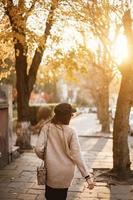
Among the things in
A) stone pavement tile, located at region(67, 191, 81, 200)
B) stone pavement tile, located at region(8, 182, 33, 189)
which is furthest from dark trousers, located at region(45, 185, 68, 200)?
stone pavement tile, located at region(8, 182, 33, 189)

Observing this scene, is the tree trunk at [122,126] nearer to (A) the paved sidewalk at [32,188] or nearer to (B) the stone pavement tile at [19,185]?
(A) the paved sidewalk at [32,188]

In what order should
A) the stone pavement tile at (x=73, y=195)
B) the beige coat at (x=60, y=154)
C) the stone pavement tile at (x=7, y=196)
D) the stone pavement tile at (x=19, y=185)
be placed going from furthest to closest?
the stone pavement tile at (x=19, y=185), the stone pavement tile at (x=73, y=195), the stone pavement tile at (x=7, y=196), the beige coat at (x=60, y=154)

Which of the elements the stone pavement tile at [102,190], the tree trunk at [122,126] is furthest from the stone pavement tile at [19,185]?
the tree trunk at [122,126]

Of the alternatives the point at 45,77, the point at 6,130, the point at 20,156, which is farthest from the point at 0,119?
the point at 45,77

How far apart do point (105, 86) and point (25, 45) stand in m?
15.3

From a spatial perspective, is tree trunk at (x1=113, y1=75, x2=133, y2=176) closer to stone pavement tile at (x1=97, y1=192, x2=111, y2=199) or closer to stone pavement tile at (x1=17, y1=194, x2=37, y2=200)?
stone pavement tile at (x1=97, y1=192, x2=111, y2=199)

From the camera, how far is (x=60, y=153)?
6.09 m

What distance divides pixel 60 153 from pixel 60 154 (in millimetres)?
14

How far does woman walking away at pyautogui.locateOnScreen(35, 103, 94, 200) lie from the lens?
6.05 metres

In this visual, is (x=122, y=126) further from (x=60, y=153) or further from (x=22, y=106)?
(x=22, y=106)

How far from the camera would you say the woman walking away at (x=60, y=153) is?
19.8ft

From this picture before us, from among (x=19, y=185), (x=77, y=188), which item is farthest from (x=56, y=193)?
(x=19, y=185)

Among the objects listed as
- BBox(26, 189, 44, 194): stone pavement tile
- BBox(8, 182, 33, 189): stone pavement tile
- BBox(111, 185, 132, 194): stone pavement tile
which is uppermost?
BBox(26, 189, 44, 194): stone pavement tile

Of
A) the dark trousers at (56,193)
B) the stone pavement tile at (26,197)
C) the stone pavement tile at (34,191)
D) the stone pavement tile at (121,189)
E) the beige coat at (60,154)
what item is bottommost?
the stone pavement tile at (121,189)
